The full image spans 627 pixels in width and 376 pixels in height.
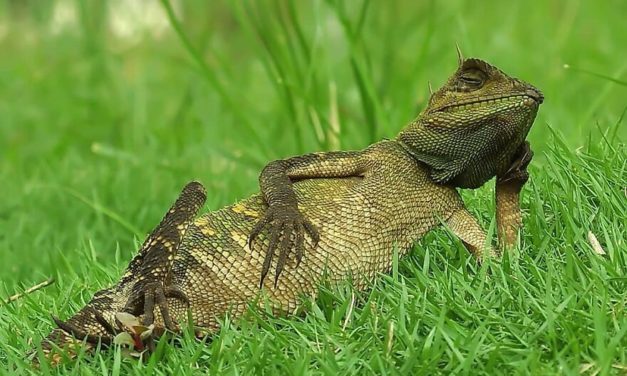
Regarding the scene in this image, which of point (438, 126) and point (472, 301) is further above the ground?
point (438, 126)

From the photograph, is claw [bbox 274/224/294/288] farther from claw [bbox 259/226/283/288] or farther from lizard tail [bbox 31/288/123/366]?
lizard tail [bbox 31/288/123/366]

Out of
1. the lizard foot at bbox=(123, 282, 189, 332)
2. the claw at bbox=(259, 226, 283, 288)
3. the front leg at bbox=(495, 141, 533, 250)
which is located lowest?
the lizard foot at bbox=(123, 282, 189, 332)

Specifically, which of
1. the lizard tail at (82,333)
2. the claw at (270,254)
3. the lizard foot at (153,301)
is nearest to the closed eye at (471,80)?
the claw at (270,254)

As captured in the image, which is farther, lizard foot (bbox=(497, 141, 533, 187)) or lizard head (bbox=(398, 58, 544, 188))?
lizard foot (bbox=(497, 141, 533, 187))

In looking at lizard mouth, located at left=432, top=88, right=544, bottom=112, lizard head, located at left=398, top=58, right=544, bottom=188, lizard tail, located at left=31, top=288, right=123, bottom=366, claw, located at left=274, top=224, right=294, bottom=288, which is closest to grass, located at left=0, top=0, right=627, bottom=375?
lizard tail, located at left=31, top=288, right=123, bottom=366

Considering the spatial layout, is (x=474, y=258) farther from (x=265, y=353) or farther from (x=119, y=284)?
(x=119, y=284)

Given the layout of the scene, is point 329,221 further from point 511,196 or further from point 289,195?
point 511,196

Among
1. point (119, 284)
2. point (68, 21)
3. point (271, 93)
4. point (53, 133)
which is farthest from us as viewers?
point (68, 21)

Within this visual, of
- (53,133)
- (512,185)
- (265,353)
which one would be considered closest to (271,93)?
(53,133)
